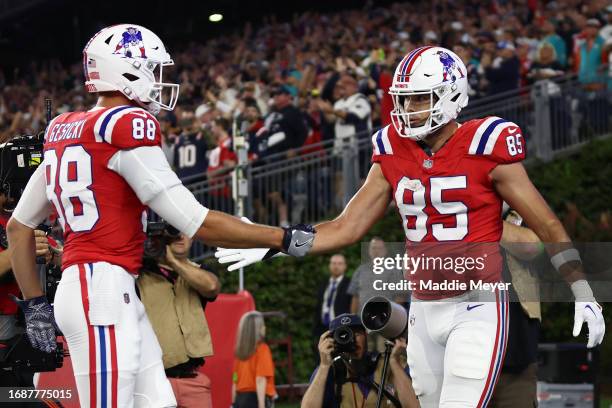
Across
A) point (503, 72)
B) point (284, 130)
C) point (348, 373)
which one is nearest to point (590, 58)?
point (503, 72)

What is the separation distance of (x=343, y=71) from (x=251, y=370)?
6.13 meters

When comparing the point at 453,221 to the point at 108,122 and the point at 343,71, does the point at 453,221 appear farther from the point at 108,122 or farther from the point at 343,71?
the point at 343,71

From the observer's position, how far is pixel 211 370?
970 centimetres

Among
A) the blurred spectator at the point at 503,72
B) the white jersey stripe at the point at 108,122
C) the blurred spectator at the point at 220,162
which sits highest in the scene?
the blurred spectator at the point at 503,72

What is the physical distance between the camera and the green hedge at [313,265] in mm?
12820

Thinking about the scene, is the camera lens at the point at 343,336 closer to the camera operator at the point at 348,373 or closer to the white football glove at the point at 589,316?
the camera operator at the point at 348,373

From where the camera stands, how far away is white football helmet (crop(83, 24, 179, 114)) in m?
4.96

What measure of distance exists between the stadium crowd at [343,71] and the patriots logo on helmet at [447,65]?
14.3 ft

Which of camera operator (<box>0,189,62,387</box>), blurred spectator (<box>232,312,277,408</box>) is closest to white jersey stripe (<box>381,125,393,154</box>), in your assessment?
camera operator (<box>0,189,62,387</box>)

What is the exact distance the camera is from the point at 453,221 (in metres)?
5.51

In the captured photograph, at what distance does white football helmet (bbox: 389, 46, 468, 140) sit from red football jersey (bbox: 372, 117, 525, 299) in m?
0.11

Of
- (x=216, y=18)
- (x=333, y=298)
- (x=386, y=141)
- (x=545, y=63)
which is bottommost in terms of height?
(x=333, y=298)

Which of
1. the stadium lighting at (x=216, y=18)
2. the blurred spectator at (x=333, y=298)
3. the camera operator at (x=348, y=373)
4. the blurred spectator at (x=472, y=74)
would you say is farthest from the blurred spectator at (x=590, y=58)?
the stadium lighting at (x=216, y=18)

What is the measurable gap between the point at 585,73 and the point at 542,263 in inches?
219
